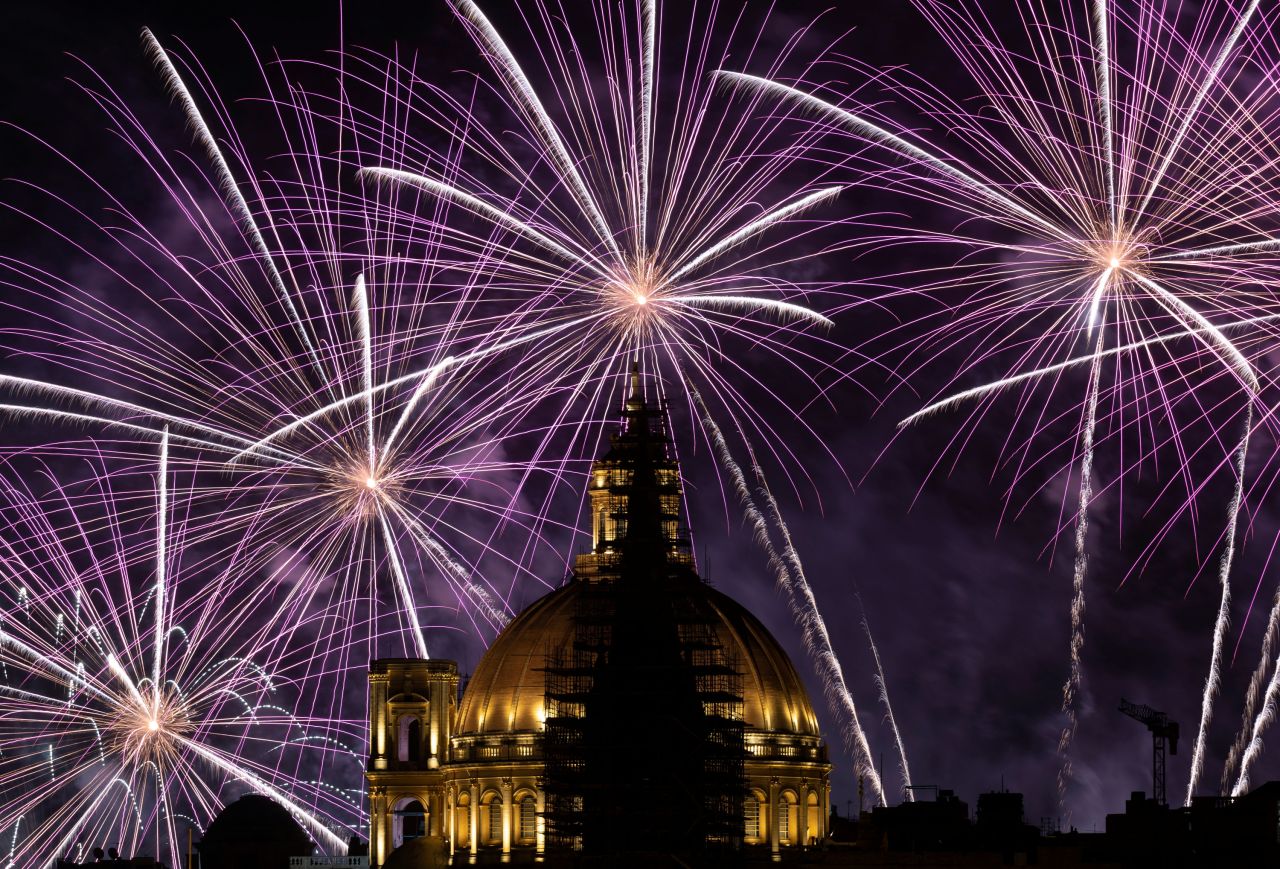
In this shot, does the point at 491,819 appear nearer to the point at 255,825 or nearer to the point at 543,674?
the point at 543,674

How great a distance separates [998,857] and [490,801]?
26.9 metres

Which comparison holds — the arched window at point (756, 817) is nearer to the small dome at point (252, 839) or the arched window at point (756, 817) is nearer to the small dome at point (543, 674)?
the small dome at point (543, 674)

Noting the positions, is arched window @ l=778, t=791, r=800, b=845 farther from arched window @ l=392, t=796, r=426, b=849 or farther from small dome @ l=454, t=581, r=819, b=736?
arched window @ l=392, t=796, r=426, b=849

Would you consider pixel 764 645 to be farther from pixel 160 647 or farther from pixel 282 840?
pixel 160 647

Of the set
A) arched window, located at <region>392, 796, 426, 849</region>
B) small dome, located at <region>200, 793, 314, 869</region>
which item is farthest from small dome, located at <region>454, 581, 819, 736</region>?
small dome, located at <region>200, 793, 314, 869</region>

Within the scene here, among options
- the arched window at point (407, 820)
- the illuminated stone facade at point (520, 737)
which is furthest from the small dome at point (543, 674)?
the arched window at point (407, 820)

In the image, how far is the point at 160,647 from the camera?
8706 centimetres

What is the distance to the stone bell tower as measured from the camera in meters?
138

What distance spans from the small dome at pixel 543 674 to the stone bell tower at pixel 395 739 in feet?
10.1

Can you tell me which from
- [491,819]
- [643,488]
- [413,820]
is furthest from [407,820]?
[643,488]

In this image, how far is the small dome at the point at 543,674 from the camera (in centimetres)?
13162

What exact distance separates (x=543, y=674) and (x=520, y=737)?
11.9 feet

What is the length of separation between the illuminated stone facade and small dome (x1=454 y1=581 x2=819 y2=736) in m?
0.05

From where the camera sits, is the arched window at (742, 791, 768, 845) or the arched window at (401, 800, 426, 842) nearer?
the arched window at (742, 791, 768, 845)
